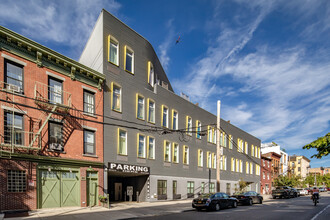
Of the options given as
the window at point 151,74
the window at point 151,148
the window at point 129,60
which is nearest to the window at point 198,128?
the window at point 151,148

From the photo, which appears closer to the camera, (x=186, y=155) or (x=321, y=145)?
(x=321, y=145)

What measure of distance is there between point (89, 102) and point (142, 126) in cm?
628

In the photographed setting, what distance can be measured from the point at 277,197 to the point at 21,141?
3599 centimetres

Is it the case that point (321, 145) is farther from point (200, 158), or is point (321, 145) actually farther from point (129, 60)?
point (200, 158)

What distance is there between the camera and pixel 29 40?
16016mm

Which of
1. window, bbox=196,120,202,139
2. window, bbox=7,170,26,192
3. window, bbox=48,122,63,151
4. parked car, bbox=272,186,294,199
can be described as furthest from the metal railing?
parked car, bbox=272,186,294,199

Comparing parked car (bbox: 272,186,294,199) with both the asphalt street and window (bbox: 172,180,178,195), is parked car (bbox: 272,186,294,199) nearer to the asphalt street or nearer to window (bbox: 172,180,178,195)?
window (bbox: 172,180,178,195)

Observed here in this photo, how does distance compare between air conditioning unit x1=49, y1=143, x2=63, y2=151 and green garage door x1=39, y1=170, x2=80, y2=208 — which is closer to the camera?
green garage door x1=39, y1=170, x2=80, y2=208

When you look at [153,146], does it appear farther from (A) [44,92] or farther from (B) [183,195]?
(A) [44,92]

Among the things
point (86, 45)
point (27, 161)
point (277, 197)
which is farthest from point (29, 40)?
point (277, 197)

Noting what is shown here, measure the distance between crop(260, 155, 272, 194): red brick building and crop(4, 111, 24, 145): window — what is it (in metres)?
49.5

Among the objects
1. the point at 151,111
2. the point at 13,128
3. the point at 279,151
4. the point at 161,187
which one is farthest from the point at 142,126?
the point at 279,151

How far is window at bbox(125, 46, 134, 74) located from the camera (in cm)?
2350

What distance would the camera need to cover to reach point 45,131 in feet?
54.2
